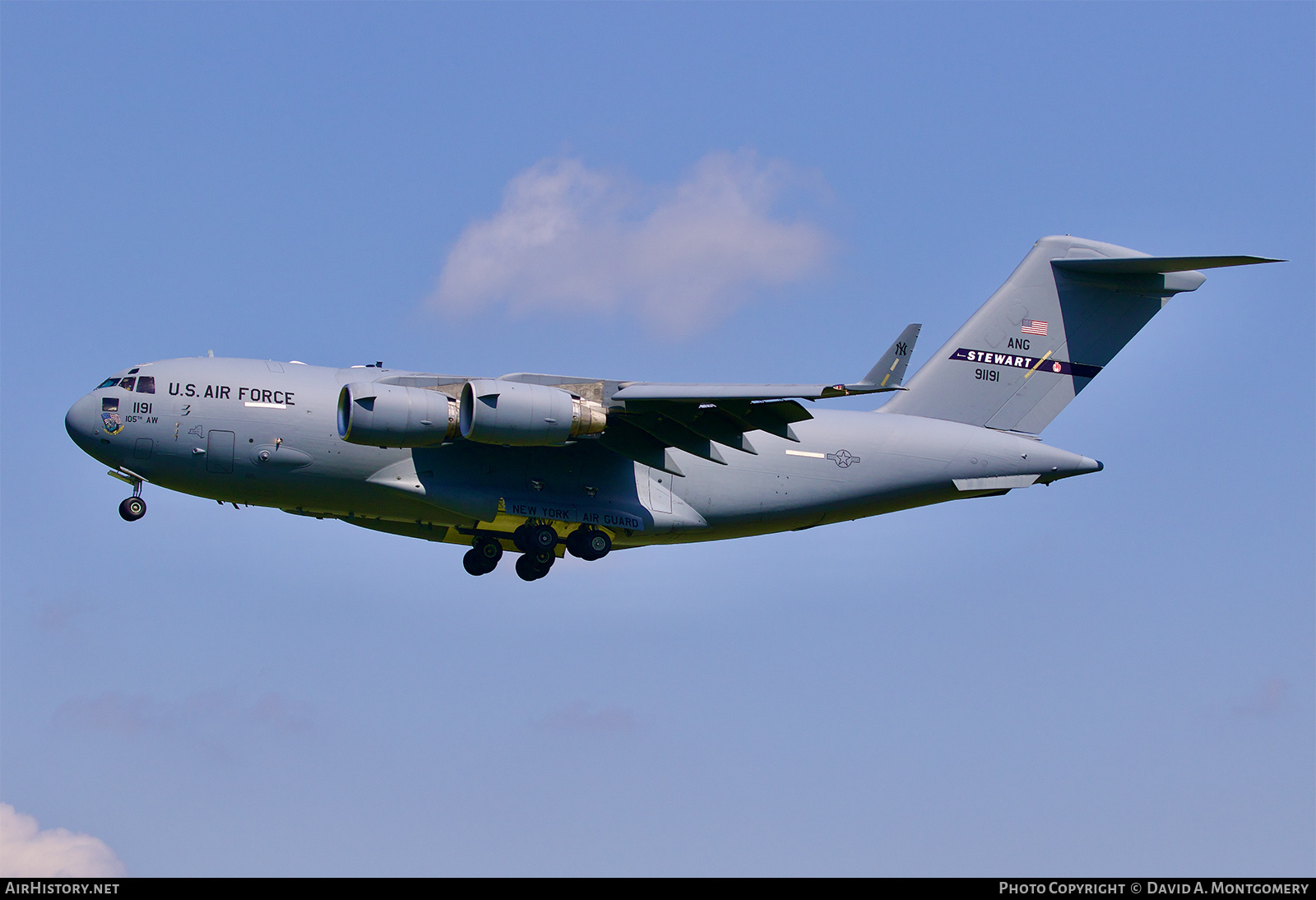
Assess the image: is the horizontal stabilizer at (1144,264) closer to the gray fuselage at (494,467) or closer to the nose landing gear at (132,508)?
the gray fuselage at (494,467)

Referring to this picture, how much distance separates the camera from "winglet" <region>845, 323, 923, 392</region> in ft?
50.3

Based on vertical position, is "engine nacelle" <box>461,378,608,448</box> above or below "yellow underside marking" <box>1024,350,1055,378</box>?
below

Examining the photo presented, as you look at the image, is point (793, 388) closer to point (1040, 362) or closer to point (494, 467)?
point (494, 467)

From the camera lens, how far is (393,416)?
52.0 ft

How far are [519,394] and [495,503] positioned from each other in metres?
1.70

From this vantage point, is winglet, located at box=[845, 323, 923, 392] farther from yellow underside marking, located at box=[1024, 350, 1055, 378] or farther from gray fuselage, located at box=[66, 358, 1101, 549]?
yellow underside marking, located at box=[1024, 350, 1055, 378]

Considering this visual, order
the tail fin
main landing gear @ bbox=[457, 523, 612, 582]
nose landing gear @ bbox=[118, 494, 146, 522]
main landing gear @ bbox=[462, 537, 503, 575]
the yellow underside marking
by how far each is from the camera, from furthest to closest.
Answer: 1. the yellow underside marking
2. the tail fin
3. main landing gear @ bbox=[462, 537, 503, 575]
4. main landing gear @ bbox=[457, 523, 612, 582]
5. nose landing gear @ bbox=[118, 494, 146, 522]

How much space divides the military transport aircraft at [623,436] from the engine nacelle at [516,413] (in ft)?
0.08

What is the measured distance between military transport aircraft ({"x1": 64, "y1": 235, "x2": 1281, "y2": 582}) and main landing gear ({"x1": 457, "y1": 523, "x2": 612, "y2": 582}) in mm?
27

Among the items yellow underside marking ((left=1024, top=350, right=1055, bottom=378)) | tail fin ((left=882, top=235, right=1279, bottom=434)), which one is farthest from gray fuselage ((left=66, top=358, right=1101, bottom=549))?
yellow underside marking ((left=1024, top=350, right=1055, bottom=378))

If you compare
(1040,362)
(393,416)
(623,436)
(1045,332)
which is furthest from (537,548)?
(1045,332)

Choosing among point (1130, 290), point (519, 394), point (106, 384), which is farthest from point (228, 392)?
point (1130, 290)
